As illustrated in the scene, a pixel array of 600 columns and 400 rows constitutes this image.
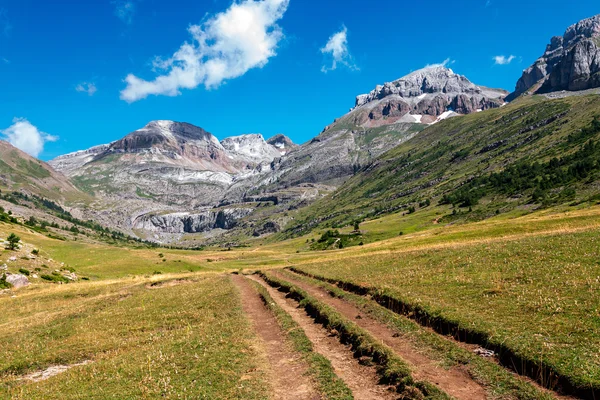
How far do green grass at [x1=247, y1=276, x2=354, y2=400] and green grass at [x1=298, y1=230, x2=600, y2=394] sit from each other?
7.61 m

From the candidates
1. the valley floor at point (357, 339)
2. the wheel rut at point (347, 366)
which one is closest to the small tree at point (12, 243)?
the valley floor at point (357, 339)

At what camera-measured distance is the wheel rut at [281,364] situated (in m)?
15.0

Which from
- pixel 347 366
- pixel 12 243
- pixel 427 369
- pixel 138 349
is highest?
pixel 12 243

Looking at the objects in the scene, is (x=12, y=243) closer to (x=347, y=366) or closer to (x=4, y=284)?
(x=4, y=284)

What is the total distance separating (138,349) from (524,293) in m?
25.1

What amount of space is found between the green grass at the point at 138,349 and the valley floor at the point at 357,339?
0.38 ft

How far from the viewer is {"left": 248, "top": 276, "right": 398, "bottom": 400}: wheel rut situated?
1440cm

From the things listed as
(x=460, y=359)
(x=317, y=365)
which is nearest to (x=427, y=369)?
(x=460, y=359)

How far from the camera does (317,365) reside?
17.4 m

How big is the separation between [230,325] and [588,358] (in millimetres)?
20844

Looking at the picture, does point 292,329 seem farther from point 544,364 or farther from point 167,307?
point 167,307

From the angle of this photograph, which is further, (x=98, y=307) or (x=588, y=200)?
(x=588, y=200)

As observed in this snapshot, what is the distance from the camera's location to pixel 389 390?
14367 millimetres

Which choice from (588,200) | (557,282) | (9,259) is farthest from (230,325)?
(588,200)
